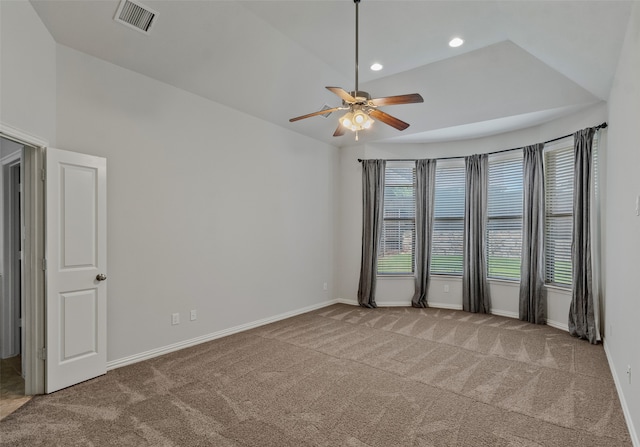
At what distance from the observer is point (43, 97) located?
9.82 ft

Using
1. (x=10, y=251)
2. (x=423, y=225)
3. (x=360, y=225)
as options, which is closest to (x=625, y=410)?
(x=423, y=225)

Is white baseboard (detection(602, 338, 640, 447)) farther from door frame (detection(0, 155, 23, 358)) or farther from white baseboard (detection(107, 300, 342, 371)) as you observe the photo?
door frame (detection(0, 155, 23, 358))

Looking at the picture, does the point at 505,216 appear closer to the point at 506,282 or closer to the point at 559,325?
the point at 506,282

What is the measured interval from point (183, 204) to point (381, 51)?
2942 mm

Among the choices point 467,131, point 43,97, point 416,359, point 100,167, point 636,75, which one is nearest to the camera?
point 636,75

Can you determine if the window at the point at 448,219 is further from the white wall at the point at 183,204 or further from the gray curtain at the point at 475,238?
the white wall at the point at 183,204

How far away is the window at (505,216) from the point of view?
5801 mm

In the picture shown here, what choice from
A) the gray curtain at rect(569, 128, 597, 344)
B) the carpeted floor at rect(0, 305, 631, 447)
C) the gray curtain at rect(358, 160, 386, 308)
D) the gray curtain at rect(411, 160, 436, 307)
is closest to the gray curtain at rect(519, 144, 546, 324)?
the gray curtain at rect(569, 128, 597, 344)

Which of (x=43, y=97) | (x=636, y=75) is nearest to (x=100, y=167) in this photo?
(x=43, y=97)

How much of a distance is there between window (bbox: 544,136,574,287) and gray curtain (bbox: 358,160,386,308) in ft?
8.53

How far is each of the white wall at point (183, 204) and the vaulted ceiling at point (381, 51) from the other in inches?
13.4

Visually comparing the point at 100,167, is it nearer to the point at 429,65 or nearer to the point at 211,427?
the point at 211,427

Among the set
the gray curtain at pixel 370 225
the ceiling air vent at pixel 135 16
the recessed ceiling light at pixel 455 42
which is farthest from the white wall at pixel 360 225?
the ceiling air vent at pixel 135 16

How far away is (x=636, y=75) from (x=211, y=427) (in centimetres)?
393
